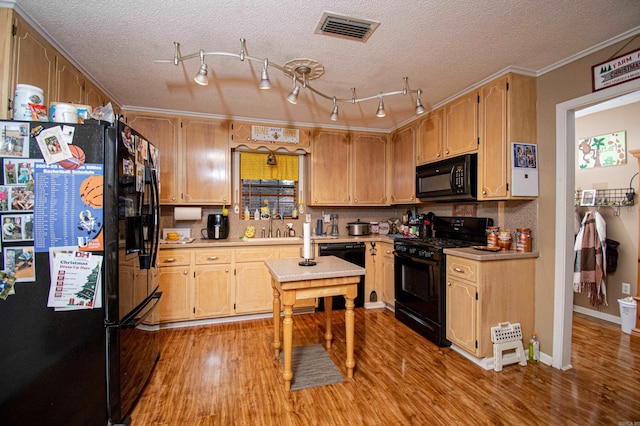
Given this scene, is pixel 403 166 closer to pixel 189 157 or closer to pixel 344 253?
pixel 344 253

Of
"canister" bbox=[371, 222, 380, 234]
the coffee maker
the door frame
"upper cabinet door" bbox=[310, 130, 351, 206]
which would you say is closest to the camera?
the door frame

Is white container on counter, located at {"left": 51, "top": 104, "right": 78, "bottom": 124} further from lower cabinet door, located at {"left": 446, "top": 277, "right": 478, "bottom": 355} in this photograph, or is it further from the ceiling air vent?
lower cabinet door, located at {"left": 446, "top": 277, "right": 478, "bottom": 355}

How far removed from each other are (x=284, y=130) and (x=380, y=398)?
3114 mm

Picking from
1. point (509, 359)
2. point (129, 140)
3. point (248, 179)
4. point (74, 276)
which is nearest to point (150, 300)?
point (74, 276)

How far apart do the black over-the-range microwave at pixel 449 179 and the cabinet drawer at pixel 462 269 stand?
65cm

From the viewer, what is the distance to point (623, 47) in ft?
6.51

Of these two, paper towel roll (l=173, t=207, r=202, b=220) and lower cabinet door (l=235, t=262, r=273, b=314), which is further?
paper towel roll (l=173, t=207, r=202, b=220)

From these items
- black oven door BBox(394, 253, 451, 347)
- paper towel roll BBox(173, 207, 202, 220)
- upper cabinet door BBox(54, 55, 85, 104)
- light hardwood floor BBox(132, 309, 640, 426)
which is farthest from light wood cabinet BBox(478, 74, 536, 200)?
upper cabinet door BBox(54, 55, 85, 104)

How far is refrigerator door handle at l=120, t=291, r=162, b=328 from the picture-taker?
71.2 inches

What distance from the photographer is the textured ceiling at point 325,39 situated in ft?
5.66

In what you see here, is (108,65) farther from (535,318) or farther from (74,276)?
(535,318)

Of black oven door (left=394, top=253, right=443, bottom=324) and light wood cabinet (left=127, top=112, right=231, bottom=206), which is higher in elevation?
light wood cabinet (left=127, top=112, right=231, bottom=206)

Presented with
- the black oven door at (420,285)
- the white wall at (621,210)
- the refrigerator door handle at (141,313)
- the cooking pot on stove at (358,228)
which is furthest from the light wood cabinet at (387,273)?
the refrigerator door handle at (141,313)

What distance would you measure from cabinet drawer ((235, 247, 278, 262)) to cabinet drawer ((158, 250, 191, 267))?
527 mm
